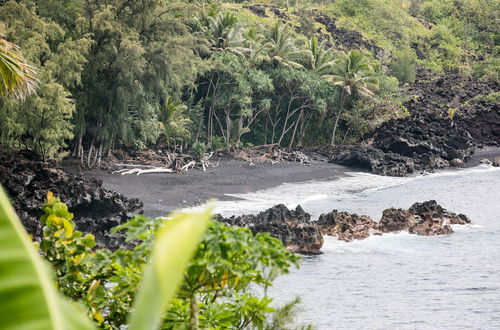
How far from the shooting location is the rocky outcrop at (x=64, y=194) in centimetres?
1917

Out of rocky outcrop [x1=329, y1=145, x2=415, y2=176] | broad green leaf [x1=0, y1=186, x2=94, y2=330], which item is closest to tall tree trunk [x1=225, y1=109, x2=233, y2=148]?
rocky outcrop [x1=329, y1=145, x2=415, y2=176]

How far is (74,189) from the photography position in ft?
67.6

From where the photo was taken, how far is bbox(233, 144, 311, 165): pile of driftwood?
1455 inches

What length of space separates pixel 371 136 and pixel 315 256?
24554mm

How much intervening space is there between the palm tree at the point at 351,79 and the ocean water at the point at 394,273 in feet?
40.1

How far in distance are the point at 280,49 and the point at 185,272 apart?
38591 millimetres

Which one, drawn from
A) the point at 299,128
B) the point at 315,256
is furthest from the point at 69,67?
the point at 299,128

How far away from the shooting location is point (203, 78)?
1501 inches

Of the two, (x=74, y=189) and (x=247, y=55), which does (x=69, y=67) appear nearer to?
(x=74, y=189)

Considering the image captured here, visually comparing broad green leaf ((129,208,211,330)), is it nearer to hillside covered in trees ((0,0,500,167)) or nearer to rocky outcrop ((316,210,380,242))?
hillside covered in trees ((0,0,500,167))

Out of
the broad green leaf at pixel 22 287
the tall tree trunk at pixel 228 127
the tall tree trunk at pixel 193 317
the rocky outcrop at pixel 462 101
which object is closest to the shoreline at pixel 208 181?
the tall tree trunk at pixel 228 127

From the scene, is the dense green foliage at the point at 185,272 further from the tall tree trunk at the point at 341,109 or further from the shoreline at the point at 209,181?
the tall tree trunk at the point at 341,109

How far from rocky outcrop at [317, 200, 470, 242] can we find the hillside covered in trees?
9.80 meters

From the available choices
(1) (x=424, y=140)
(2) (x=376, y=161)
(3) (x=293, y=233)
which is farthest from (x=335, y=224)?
(1) (x=424, y=140)
